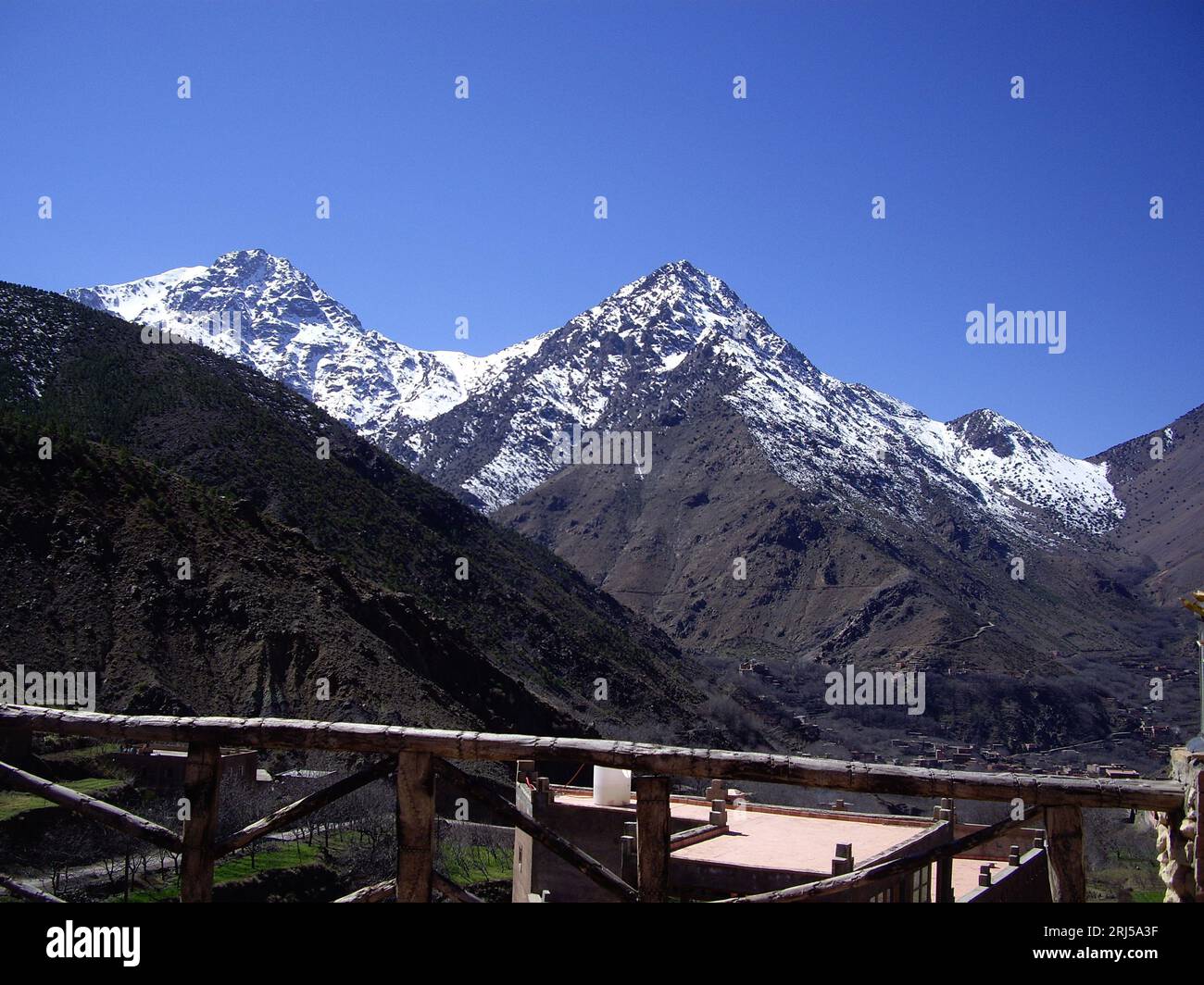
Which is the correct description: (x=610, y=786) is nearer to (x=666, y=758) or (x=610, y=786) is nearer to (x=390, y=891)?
(x=390, y=891)

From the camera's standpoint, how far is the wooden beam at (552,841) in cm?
492

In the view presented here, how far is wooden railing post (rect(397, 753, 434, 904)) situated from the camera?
5.05m

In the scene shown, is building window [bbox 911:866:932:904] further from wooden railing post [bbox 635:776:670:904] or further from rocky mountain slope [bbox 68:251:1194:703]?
rocky mountain slope [bbox 68:251:1194:703]

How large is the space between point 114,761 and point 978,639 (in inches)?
3563

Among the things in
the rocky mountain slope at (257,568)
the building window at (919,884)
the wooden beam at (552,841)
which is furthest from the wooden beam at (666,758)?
the rocky mountain slope at (257,568)

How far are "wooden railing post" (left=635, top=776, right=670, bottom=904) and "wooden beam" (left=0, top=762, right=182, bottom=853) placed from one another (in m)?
2.14

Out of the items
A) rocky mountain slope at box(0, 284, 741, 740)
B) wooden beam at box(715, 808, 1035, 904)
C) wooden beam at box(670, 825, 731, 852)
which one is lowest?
wooden beam at box(670, 825, 731, 852)

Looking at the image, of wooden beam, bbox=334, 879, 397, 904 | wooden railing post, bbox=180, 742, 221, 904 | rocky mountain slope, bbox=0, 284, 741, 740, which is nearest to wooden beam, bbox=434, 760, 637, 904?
wooden beam, bbox=334, 879, 397, 904

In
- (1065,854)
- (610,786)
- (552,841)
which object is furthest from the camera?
(610,786)

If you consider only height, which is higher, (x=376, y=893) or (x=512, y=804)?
(x=512, y=804)

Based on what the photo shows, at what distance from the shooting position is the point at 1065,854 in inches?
187

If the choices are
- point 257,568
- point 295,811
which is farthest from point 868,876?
point 257,568

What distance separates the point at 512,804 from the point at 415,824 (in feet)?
1.63
